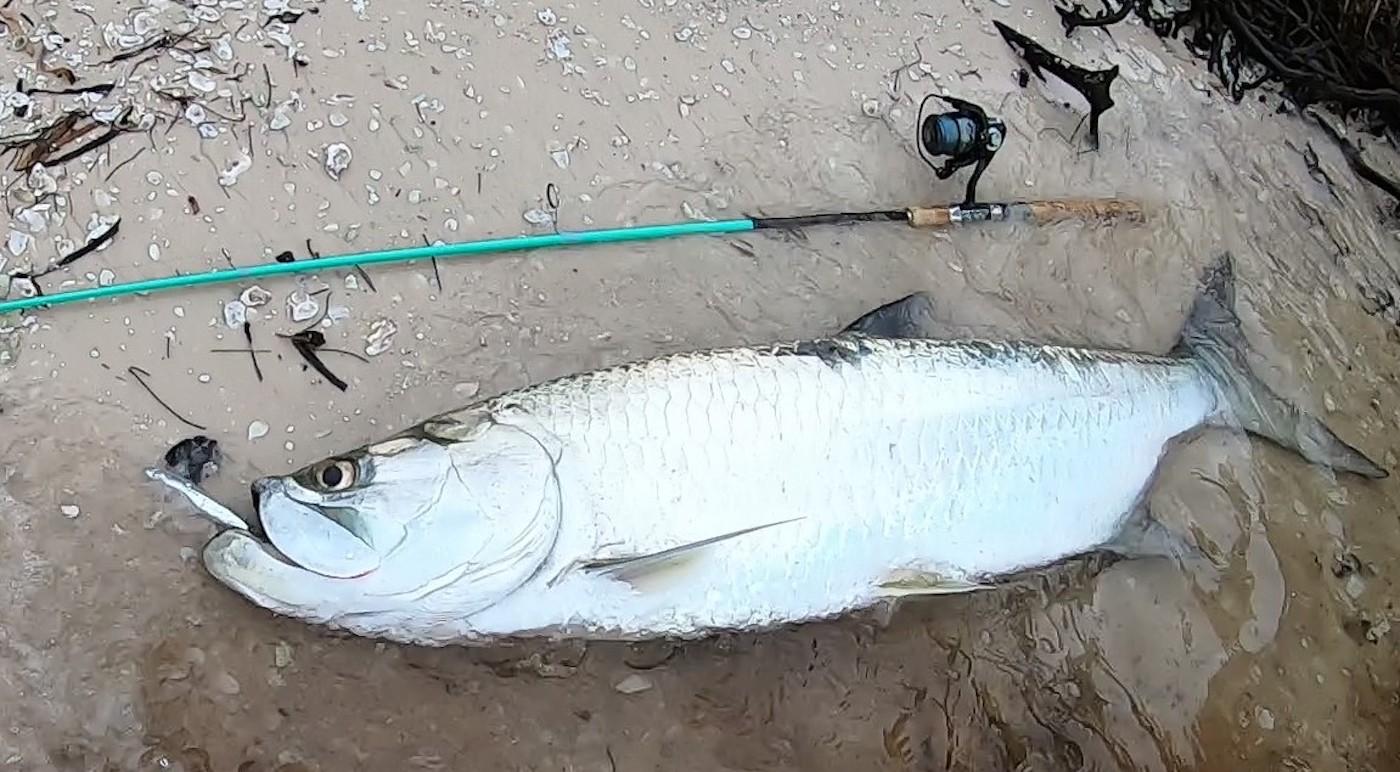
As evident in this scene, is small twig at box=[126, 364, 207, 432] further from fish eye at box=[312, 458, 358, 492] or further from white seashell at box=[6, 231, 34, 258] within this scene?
fish eye at box=[312, 458, 358, 492]

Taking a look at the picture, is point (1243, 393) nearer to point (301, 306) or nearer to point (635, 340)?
point (635, 340)

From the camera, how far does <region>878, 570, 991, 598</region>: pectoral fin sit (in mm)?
2703

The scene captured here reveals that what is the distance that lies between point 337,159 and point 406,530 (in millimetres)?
1178

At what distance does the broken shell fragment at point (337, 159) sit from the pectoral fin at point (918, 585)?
67.2 inches

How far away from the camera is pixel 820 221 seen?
3229 mm

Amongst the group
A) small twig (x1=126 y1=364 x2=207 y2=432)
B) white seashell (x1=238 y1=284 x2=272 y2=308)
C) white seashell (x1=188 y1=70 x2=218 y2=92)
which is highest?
white seashell (x1=188 y1=70 x2=218 y2=92)

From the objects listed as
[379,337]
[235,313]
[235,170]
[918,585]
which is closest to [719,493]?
[918,585]

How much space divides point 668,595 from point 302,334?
1131 mm

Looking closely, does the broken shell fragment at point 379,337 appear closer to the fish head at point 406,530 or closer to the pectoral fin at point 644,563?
the fish head at point 406,530

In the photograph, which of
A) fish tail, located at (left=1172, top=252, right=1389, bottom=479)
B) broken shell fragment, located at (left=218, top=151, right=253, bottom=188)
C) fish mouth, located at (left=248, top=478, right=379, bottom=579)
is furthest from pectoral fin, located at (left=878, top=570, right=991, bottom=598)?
broken shell fragment, located at (left=218, top=151, right=253, bottom=188)

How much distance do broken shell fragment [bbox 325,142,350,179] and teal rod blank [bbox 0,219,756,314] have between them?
24cm

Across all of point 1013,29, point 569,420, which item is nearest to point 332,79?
point 569,420

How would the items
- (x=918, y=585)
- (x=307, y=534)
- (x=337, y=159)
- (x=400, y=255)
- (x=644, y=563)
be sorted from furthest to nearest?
(x=337, y=159) < (x=400, y=255) < (x=918, y=585) < (x=644, y=563) < (x=307, y=534)

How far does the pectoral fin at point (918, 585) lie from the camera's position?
2703 millimetres
